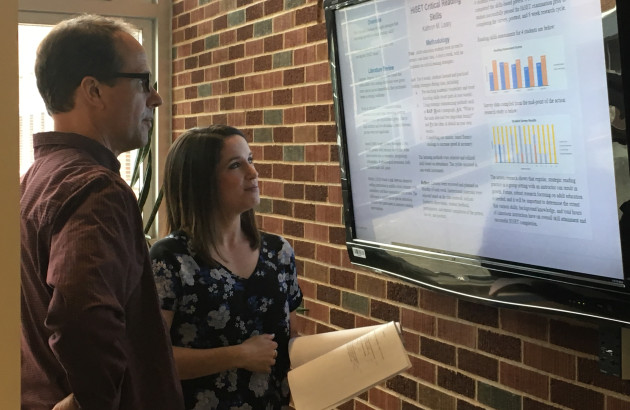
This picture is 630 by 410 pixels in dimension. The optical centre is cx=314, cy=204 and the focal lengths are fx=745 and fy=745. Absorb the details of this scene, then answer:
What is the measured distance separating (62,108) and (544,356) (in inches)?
54.4

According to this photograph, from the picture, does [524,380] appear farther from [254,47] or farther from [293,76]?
[254,47]

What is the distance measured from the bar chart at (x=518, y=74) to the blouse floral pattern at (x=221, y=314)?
836mm

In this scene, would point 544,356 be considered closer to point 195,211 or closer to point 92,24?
point 195,211

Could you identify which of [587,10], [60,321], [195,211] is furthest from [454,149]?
[60,321]

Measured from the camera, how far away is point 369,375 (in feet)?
6.41

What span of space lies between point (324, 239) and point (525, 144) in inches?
52.0

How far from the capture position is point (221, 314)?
2.06m

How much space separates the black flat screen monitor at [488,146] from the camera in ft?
5.27

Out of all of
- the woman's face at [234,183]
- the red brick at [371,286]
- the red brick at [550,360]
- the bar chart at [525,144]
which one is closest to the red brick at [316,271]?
the red brick at [371,286]

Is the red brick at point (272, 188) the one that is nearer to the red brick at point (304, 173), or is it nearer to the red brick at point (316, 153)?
the red brick at point (304, 173)

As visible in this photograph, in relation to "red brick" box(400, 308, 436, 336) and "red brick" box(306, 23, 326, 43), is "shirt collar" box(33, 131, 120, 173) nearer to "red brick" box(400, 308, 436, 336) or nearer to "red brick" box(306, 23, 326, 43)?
"red brick" box(400, 308, 436, 336)

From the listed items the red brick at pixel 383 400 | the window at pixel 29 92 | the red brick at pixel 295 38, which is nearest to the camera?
the red brick at pixel 383 400

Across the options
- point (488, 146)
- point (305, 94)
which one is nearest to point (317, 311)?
point (305, 94)

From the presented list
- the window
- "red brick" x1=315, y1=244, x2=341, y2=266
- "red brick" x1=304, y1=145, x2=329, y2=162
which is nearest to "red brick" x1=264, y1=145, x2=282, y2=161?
"red brick" x1=304, y1=145, x2=329, y2=162
